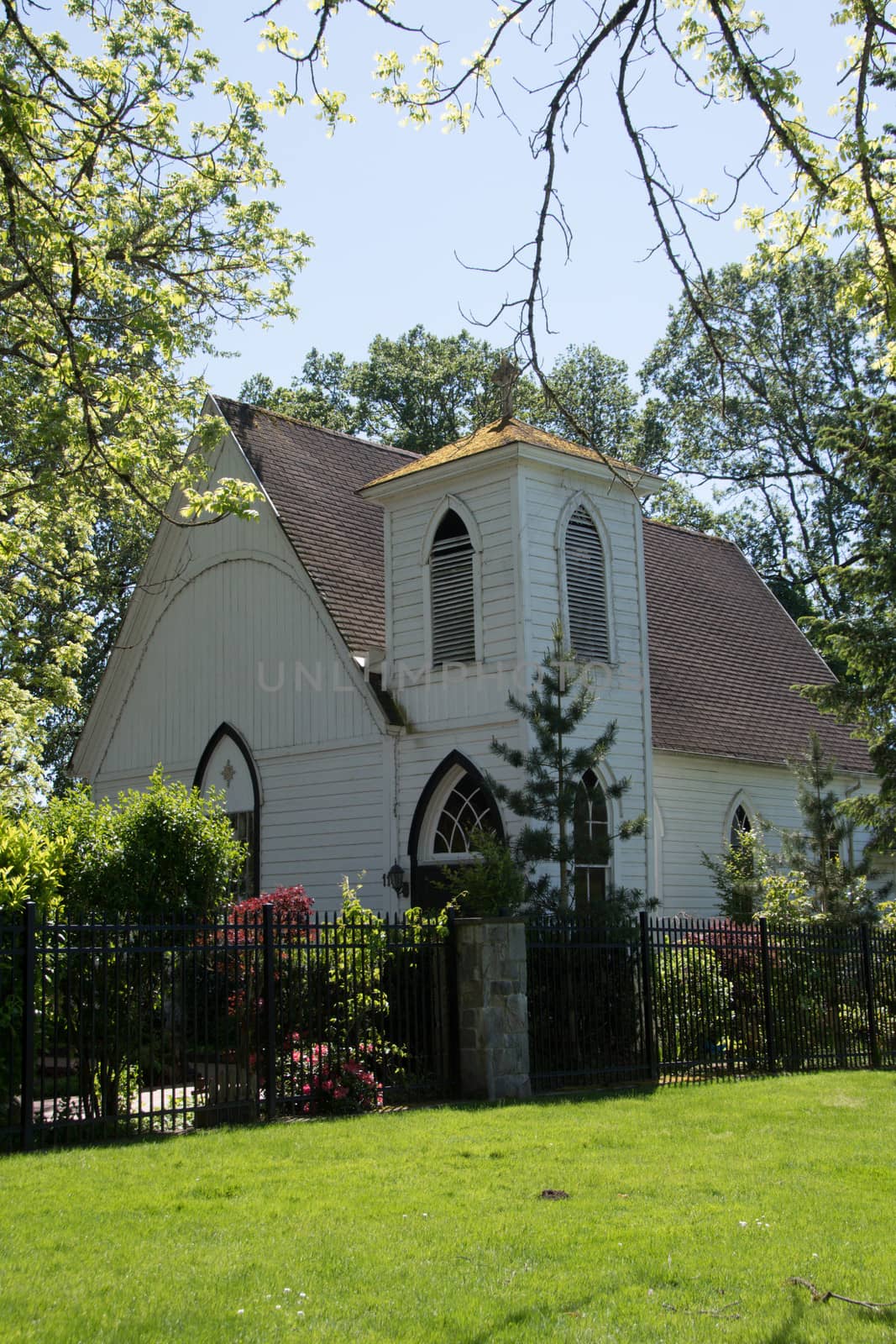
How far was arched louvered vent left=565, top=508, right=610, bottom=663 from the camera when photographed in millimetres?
19359

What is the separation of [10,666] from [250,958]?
13.5 m

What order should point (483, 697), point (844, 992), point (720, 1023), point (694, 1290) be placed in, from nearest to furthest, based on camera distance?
point (694, 1290) < point (720, 1023) < point (844, 992) < point (483, 697)

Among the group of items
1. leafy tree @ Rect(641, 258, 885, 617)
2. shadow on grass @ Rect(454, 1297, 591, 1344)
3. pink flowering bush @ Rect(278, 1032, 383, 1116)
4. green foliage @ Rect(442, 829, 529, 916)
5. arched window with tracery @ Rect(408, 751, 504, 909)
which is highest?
leafy tree @ Rect(641, 258, 885, 617)

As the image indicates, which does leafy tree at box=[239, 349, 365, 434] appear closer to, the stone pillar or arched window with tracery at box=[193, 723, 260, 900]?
arched window with tracery at box=[193, 723, 260, 900]

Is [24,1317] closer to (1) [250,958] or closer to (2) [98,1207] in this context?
(2) [98,1207]

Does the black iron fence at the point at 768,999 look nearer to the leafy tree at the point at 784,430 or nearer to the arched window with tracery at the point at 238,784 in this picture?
the arched window with tracery at the point at 238,784

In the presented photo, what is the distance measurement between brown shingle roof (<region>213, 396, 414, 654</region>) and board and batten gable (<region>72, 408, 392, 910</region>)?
266 millimetres

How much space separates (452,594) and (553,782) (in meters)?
4.23

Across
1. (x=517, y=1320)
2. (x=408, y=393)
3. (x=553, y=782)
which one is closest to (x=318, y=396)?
(x=408, y=393)

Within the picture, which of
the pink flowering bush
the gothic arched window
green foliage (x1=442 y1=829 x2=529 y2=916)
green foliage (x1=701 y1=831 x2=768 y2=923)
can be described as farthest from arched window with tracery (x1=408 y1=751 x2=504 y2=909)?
the pink flowering bush

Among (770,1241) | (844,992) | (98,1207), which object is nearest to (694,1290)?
(770,1241)

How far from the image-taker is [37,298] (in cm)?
1883

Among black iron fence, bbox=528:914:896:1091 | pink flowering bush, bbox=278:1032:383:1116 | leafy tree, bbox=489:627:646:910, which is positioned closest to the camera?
pink flowering bush, bbox=278:1032:383:1116

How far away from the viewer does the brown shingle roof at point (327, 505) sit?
835 inches
